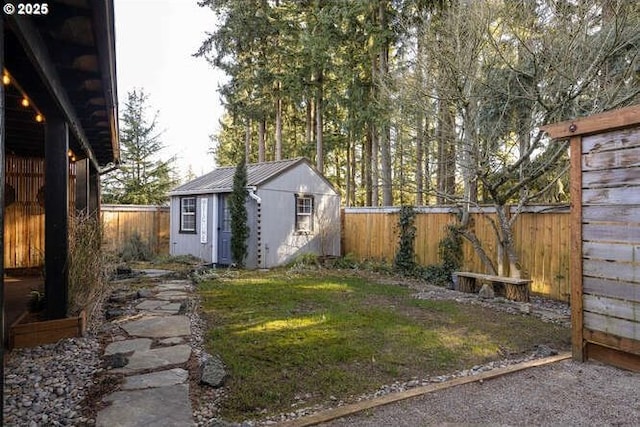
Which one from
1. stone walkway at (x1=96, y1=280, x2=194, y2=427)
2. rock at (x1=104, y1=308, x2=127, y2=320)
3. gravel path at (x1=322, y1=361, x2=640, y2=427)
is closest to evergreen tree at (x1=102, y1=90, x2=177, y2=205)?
stone walkway at (x1=96, y1=280, x2=194, y2=427)

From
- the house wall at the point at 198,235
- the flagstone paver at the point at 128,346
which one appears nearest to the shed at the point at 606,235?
the flagstone paver at the point at 128,346

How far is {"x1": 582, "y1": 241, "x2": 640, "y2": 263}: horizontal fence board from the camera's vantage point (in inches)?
133

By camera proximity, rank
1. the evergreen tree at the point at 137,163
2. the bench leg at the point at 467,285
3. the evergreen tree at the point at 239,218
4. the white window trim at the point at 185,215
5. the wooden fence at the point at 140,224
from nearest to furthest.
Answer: the bench leg at the point at 467,285, the evergreen tree at the point at 239,218, the white window trim at the point at 185,215, the wooden fence at the point at 140,224, the evergreen tree at the point at 137,163

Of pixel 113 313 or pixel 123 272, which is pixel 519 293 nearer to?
pixel 113 313

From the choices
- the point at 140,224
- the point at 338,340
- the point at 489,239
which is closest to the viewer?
the point at 338,340

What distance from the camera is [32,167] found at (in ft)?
26.5

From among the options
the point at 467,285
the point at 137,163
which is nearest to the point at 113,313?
the point at 467,285

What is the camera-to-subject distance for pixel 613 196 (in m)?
3.57

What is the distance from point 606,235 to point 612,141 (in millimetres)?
848

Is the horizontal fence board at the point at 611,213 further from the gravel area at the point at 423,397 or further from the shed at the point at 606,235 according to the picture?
the gravel area at the point at 423,397

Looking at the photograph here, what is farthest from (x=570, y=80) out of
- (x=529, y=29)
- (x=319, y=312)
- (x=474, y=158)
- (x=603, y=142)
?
(x=319, y=312)

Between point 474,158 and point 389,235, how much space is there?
4.12m

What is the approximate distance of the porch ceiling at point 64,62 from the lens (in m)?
2.40

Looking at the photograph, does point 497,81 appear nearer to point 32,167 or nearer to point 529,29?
point 529,29
